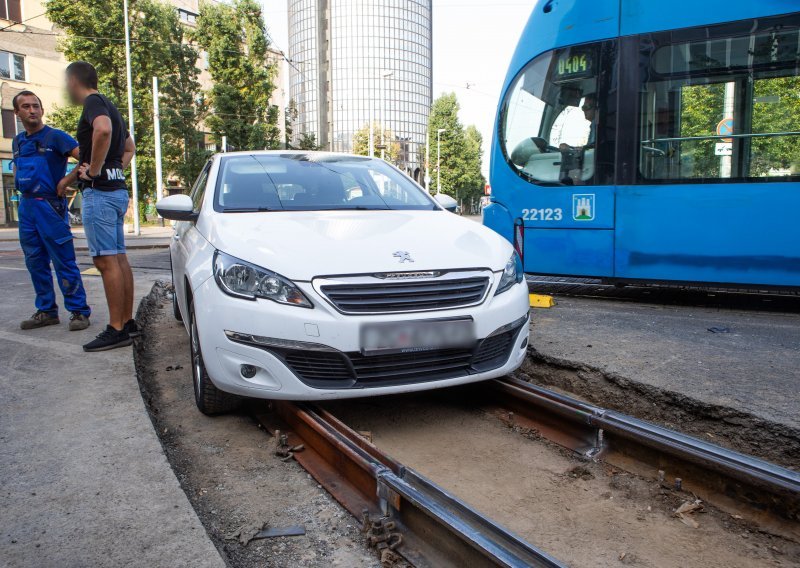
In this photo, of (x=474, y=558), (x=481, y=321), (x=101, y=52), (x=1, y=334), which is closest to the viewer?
(x=474, y=558)

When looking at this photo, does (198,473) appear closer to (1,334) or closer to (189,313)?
(189,313)

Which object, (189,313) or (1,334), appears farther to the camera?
(1,334)

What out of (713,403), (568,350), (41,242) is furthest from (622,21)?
(41,242)

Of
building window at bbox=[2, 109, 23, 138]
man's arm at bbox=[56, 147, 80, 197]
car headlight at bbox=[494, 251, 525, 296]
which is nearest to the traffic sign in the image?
car headlight at bbox=[494, 251, 525, 296]

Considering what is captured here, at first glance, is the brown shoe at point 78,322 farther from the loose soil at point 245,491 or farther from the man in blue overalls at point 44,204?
the loose soil at point 245,491

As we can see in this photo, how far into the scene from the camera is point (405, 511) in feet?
7.98

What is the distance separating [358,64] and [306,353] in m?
115

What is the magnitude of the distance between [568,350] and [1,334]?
4.46 meters

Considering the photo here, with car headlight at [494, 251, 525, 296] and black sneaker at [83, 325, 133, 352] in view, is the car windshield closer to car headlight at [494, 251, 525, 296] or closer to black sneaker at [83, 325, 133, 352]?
car headlight at [494, 251, 525, 296]

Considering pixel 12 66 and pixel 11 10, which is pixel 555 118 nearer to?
pixel 12 66

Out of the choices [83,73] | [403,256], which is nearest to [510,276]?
[403,256]

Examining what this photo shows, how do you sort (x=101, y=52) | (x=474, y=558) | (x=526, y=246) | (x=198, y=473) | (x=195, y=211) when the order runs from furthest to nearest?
(x=101, y=52) → (x=526, y=246) → (x=195, y=211) → (x=198, y=473) → (x=474, y=558)

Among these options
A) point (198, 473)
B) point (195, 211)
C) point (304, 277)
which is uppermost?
point (195, 211)

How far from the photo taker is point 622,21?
A: 6.53m
